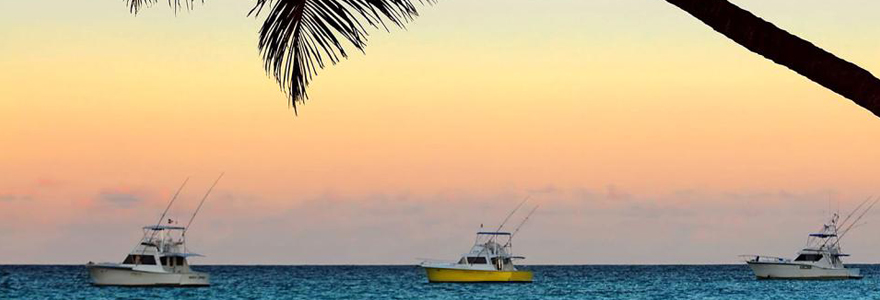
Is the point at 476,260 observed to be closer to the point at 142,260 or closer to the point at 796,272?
the point at 142,260

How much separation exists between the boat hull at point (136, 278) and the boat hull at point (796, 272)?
134ft

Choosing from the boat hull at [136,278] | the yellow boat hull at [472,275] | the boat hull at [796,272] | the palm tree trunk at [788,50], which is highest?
the boat hull at [796,272]

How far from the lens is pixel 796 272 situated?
10112 centimetres

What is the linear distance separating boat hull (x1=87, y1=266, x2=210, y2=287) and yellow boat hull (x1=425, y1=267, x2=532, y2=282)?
16.7 meters

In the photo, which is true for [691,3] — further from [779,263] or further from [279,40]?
[779,263]

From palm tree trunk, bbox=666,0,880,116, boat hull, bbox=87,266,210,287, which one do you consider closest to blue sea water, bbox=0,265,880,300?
boat hull, bbox=87,266,210,287

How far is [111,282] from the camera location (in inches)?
3098

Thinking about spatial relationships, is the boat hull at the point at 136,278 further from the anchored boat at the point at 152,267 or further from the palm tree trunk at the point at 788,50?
the palm tree trunk at the point at 788,50

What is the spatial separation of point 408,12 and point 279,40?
69 centimetres

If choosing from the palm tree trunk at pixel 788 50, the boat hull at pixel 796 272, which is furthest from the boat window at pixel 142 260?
the palm tree trunk at pixel 788 50

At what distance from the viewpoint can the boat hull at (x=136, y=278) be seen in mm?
76562

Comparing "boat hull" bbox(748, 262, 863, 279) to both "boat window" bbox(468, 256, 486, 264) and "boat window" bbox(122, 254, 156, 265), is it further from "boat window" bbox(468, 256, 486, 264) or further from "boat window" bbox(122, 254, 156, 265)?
"boat window" bbox(122, 254, 156, 265)

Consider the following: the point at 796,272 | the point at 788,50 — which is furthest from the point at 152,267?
the point at 788,50

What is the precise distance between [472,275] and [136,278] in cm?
2092
